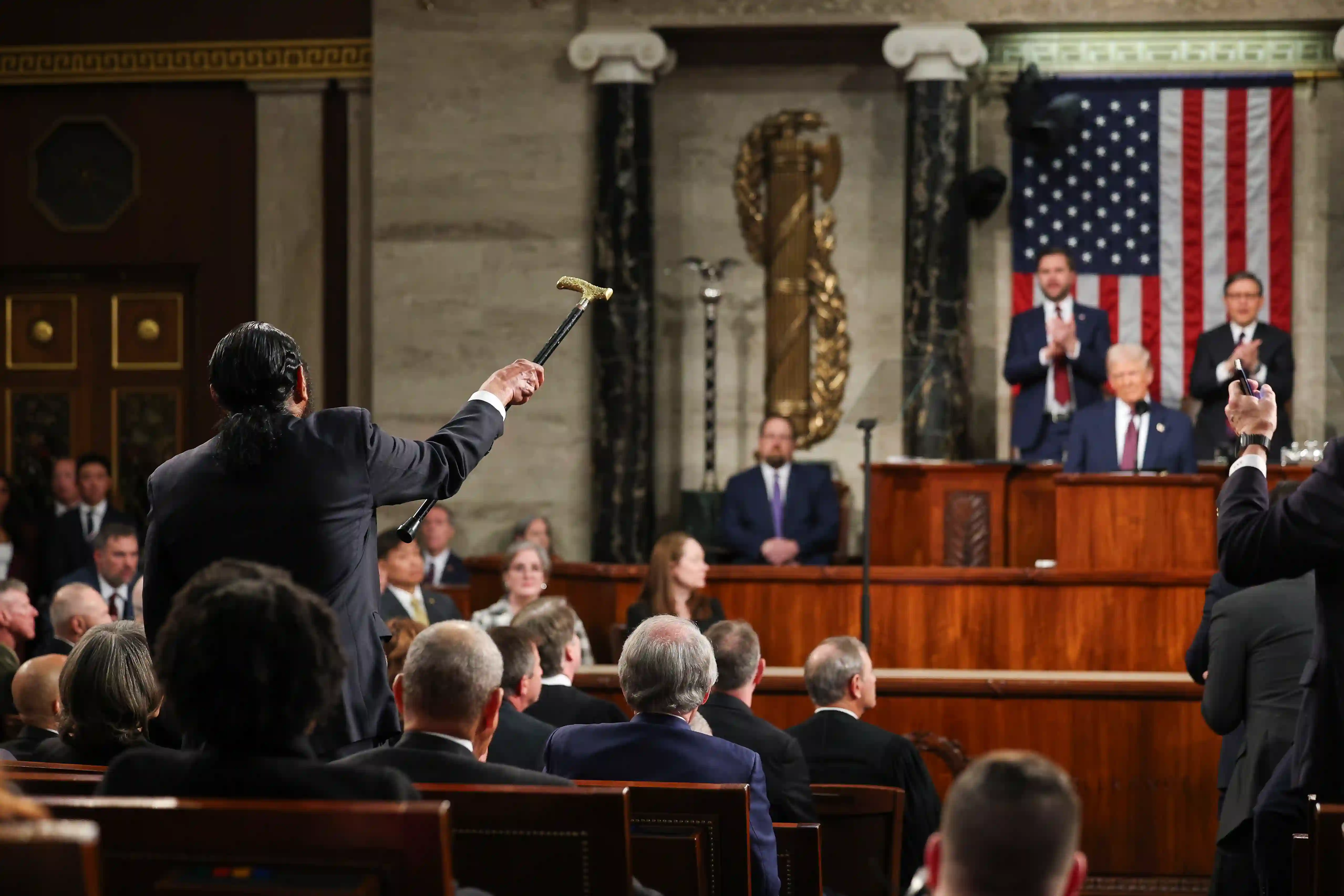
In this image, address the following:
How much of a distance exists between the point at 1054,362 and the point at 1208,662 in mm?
4470

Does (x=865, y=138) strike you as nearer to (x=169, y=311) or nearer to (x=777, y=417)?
(x=777, y=417)

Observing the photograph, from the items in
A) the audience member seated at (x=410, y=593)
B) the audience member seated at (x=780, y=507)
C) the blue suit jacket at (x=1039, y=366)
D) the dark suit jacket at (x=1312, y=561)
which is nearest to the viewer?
the dark suit jacket at (x=1312, y=561)

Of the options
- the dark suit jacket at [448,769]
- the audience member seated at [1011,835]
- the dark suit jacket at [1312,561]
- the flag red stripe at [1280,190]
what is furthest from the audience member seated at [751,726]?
the flag red stripe at [1280,190]

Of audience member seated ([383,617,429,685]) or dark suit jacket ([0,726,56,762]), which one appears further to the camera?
audience member seated ([383,617,429,685])

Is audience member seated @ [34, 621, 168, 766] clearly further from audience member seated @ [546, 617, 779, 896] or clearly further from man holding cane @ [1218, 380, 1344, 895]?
man holding cane @ [1218, 380, 1344, 895]

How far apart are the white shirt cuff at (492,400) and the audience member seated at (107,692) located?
32.4 inches

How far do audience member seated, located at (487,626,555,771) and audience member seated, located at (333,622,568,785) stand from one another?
1.40 m

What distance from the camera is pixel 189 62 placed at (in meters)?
11.1

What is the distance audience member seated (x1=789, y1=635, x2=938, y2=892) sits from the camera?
185 inches

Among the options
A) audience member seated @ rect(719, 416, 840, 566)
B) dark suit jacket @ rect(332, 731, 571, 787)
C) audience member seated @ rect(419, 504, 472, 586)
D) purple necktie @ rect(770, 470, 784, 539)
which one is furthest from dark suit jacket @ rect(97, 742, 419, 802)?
purple necktie @ rect(770, 470, 784, 539)

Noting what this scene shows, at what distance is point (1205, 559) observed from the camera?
7.26 metres

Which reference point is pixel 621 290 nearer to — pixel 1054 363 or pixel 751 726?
pixel 1054 363

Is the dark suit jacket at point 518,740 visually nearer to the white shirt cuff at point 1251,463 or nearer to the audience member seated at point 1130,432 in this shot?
the white shirt cuff at point 1251,463

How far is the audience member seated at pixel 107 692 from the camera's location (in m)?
3.38
